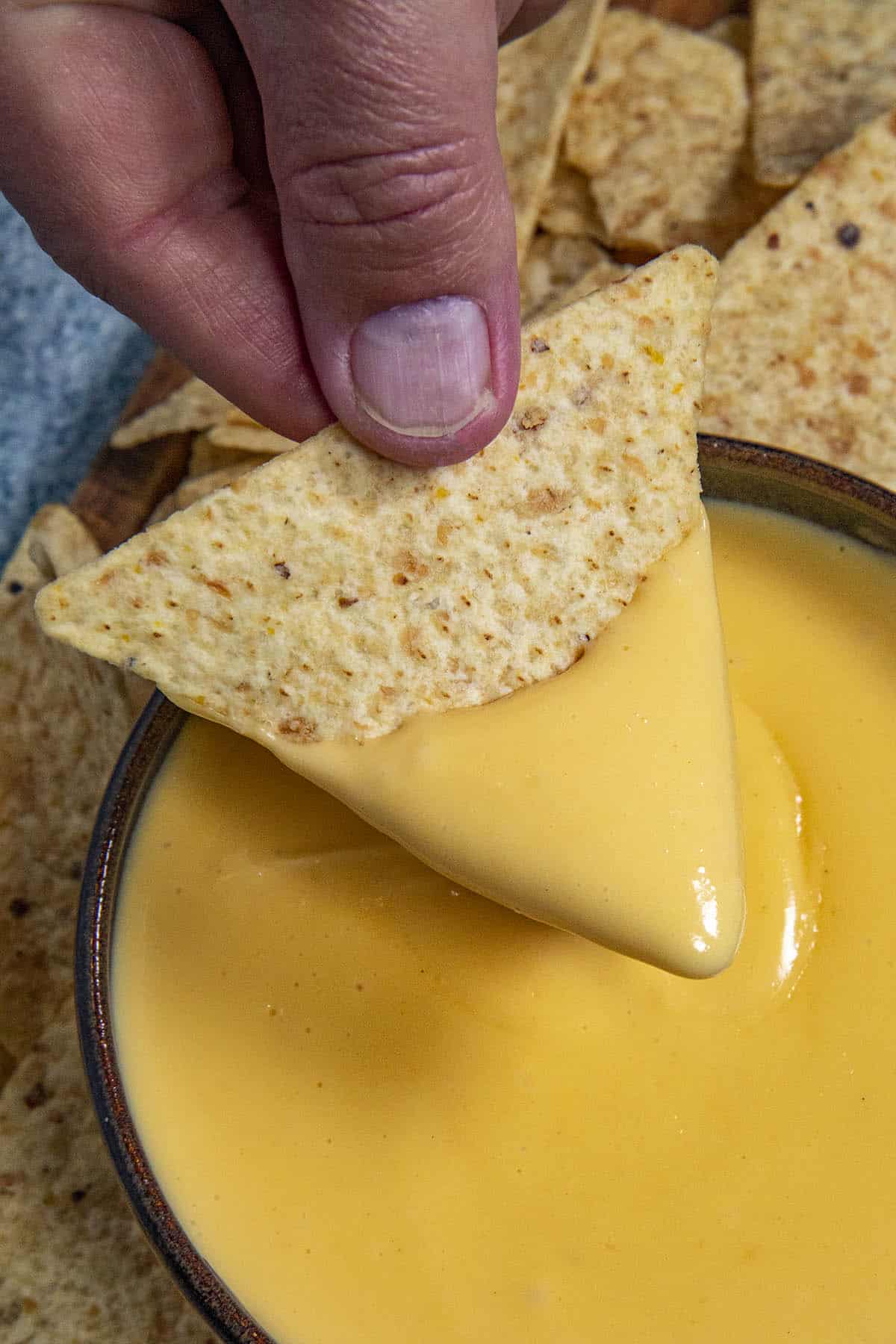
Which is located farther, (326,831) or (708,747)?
(326,831)

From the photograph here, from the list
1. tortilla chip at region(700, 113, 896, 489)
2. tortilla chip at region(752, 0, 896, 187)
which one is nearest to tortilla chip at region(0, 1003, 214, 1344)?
tortilla chip at region(700, 113, 896, 489)

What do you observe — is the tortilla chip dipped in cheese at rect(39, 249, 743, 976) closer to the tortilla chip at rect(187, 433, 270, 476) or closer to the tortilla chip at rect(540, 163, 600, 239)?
the tortilla chip at rect(187, 433, 270, 476)

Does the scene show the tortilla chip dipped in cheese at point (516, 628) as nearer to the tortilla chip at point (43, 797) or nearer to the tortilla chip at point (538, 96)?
the tortilla chip at point (43, 797)

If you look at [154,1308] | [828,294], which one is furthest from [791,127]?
[154,1308]

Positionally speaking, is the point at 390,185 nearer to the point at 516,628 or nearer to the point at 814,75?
the point at 516,628

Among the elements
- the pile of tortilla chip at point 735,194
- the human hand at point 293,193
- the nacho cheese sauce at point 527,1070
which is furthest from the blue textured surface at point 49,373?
the nacho cheese sauce at point 527,1070

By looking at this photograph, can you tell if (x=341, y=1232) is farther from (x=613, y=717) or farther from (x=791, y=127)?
(x=791, y=127)
